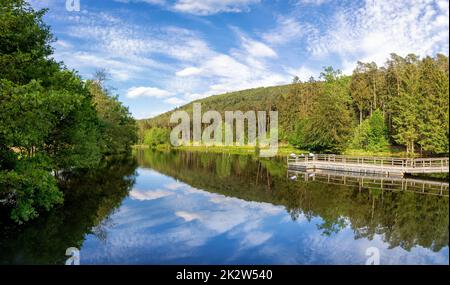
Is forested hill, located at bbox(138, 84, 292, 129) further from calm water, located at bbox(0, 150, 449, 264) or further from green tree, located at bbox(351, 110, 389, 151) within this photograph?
calm water, located at bbox(0, 150, 449, 264)

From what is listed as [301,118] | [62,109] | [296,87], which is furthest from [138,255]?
[296,87]

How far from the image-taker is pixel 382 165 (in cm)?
3450

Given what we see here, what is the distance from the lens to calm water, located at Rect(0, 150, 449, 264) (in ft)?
40.9

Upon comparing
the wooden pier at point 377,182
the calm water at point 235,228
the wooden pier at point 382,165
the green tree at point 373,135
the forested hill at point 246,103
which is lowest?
the calm water at point 235,228

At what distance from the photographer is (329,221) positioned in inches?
693

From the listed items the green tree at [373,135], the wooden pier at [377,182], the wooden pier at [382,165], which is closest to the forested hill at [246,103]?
the green tree at [373,135]

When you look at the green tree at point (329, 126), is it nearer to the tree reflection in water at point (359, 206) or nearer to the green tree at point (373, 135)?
the green tree at point (373, 135)

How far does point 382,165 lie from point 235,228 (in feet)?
75.6

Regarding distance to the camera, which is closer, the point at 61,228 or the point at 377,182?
the point at 61,228

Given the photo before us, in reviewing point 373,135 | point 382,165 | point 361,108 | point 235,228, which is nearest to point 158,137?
point 361,108

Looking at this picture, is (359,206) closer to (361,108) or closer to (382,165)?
(382,165)

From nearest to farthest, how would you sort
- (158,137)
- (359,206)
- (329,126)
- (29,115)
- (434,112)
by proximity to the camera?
(29,115), (359,206), (434,112), (329,126), (158,137)

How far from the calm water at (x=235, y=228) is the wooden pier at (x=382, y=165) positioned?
8175 millimetres

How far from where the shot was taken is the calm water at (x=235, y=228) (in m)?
12.5
